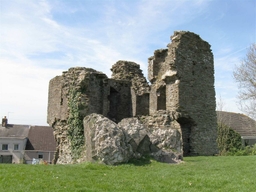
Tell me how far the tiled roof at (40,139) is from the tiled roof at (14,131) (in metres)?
0.72

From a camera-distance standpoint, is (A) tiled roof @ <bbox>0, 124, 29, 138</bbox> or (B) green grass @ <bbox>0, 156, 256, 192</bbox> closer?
(B) green grass @ <bbox>0, 156, 256, 192</bbox>

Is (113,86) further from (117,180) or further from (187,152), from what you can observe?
(117,180)

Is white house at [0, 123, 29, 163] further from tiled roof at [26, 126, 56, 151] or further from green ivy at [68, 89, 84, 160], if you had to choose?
green ivy at [68, 89, 84, 160]

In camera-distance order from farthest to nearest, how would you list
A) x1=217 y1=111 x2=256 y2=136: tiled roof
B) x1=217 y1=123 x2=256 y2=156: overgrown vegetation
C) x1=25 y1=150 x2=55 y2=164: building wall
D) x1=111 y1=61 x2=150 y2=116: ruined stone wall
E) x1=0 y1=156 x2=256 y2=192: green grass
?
x1=25 y1=150 x2=55 y2=164: building wall → x1=217 y1=111 x2=256 y2=136: tiled roof → x1=217 y1=123 x2=256 y2=156: overgrown vegetation → x1=111 y1=61 x2=150 y2=116: ruined stone wall → x1=0 y1=156 x2=256 y2=192: green grass

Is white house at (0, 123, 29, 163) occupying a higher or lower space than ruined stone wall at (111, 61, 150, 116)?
lower

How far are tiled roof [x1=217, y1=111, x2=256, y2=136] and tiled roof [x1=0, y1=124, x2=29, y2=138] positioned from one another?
21519 mm

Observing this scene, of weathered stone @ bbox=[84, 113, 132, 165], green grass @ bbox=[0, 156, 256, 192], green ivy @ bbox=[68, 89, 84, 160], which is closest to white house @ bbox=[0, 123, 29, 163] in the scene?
green ivy @ bbox=[68, 89, 84, 160]

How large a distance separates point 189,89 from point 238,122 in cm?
1532

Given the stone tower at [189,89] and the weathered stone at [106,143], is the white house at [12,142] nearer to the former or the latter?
the stone tower at [189,89]

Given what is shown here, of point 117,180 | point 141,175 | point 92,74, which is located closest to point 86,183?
point 117,180

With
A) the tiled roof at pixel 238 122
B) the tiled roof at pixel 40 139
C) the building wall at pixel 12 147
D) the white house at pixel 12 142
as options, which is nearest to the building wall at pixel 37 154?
the white house at pixel 12 142

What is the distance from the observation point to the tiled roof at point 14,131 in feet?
114

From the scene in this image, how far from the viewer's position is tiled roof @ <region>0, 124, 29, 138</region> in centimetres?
3485

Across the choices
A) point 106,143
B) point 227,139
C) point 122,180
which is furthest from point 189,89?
point 122,180
